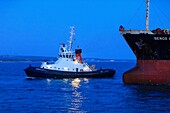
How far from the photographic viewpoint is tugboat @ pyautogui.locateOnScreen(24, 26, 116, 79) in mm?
55875

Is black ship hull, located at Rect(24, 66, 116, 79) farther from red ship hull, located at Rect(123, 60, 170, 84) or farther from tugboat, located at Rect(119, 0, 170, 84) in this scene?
red ship hull, located at Rect(123, 60, 170, 84)

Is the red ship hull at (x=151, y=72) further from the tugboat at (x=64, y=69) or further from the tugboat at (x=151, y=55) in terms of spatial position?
the tugboat at (x=64, y=69)

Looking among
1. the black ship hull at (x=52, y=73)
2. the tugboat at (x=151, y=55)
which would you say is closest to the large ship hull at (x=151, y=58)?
the tugboat at (x=151, y=55)

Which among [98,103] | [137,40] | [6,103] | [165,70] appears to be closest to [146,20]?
[137,40]

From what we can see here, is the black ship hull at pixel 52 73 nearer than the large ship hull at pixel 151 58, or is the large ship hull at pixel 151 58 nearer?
the large ship hull at pixel 151 58

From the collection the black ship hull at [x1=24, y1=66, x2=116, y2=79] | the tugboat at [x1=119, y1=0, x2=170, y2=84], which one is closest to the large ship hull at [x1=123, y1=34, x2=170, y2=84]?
the tugboat at [x1=119, y1=0, x2=170, y2=84]

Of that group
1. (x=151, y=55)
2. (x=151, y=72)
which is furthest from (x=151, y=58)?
(x=151, y=72)

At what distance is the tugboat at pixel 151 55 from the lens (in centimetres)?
3881

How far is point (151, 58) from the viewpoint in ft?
130

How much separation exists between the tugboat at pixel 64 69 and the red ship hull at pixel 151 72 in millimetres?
17400

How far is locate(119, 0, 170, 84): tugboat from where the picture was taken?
38.8 metres

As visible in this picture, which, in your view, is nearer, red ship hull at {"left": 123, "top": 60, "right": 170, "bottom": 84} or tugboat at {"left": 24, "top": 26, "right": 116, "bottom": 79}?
red ship hull at {"left": 123, "top": 60, "right": 170, "bottom": 84}

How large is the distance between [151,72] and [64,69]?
19350mm

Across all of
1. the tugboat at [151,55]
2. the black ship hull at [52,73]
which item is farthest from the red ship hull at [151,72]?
the black ship hull at [52,73]
